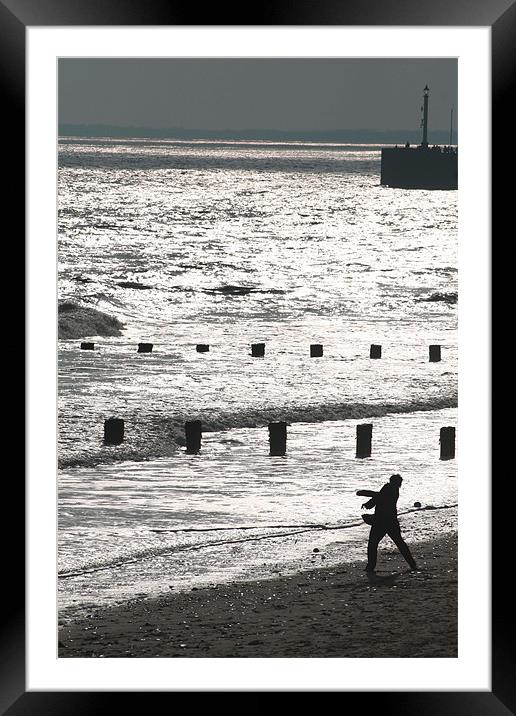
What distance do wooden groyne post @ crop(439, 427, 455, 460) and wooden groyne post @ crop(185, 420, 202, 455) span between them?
4.23 ft

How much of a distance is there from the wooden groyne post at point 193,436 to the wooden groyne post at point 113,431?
1.18 feet

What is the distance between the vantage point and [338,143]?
6.11 m

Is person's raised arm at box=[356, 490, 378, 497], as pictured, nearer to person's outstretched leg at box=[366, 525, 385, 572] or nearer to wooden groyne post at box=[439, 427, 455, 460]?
person's outstretched leg at box=[366, 525, 385, 572]

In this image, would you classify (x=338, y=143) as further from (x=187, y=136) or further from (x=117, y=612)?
(x=117, y=612)

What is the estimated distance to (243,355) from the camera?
588 cm

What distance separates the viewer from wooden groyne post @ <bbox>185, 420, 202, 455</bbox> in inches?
200

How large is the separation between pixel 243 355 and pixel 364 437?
113 centimetres

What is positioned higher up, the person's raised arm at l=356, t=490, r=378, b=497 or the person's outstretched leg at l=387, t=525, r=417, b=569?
the person's raised arm at l=356, t=490, r=378, b=497

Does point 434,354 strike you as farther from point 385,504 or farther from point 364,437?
point 385,504

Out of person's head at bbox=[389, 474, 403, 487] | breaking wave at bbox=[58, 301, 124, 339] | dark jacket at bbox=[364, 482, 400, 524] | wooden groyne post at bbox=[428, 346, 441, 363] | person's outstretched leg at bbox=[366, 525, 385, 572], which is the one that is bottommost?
person's outstretched leg at bbox=[366, 525, 385, 572]

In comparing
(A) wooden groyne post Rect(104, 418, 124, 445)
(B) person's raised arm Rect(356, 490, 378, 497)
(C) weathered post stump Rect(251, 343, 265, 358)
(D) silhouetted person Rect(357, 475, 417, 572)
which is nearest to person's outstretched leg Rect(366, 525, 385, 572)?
(D) silhouetted person Rect(357, 475, 417, 572)
